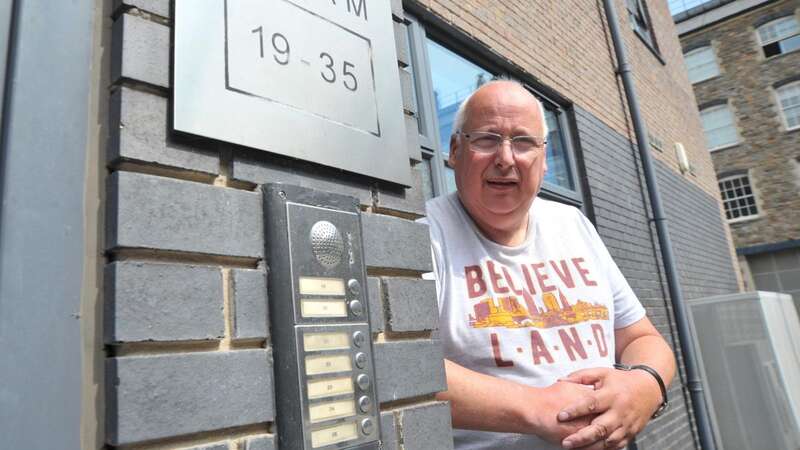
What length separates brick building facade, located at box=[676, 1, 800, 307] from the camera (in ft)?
54.5

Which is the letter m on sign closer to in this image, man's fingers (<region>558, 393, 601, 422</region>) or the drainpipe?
man's fingers (<region>558, 393, 601, 422</region>)

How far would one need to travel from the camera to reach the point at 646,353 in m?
1.67

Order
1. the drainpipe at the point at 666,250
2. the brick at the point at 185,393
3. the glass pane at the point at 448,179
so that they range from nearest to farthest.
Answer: the brick at the point at 185,393, the glass pane at the point at 448,179, the drainpipe at the point at 666,250

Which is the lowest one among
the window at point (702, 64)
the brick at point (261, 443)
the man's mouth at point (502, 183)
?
the brick at point (261, 443)

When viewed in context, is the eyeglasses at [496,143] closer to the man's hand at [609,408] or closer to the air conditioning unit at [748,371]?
the man's hand at [609,408]

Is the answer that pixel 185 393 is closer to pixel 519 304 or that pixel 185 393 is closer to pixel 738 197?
pixel 519 304

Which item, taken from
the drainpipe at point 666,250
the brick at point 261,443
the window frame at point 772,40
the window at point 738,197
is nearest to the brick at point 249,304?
the brick at point 261,443

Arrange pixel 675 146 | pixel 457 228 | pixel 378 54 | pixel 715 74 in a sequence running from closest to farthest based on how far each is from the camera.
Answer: pixel 378 54
pixel 457 228
pixel 675 146
pixel 715 74

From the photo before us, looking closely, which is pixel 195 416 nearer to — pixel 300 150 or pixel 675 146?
pixel 300 150

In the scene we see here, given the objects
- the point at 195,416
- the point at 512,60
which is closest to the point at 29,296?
the point at 195,416

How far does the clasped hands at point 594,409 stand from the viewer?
4.20 feet

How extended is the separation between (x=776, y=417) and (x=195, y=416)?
5627 millimetres

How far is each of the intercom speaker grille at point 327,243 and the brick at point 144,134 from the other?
8.2 inches

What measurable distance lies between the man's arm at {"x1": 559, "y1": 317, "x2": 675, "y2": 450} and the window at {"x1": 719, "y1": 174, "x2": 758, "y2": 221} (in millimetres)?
18716
